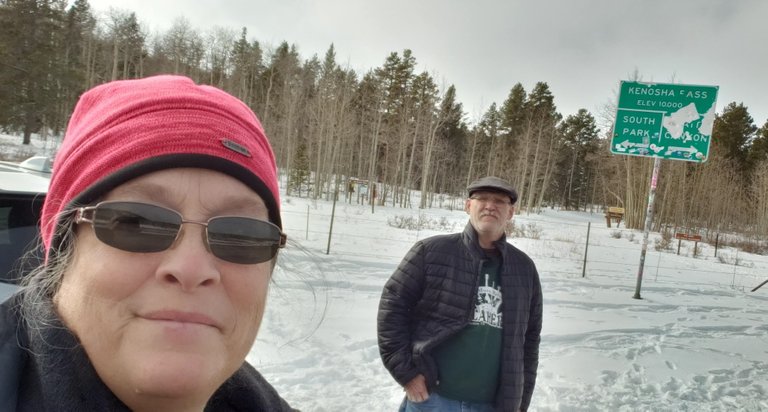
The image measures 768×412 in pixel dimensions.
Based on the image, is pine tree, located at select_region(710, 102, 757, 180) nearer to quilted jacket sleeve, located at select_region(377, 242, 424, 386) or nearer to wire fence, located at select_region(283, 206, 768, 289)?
wire fence, located at select_region(283, 206, 768, 289)

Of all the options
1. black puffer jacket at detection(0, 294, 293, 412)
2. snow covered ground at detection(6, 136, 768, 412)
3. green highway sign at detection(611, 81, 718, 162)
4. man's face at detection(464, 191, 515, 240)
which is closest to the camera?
black puffer jacket at detection(0, 294, 293, 412)

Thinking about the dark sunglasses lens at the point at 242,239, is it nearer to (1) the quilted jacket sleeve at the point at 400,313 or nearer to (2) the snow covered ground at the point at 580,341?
(2) the snow covered ground at the point at 580,341

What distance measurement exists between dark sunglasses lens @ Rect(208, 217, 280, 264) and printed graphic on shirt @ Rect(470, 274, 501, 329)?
1.84 metres

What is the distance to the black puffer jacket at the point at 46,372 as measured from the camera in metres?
0.63

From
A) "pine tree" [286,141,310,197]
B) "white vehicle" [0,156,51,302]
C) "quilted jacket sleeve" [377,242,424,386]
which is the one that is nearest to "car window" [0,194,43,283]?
"white vehicle" [0,156,51,302]

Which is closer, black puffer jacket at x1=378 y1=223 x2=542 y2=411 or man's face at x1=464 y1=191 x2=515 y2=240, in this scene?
black puffer jacket at x1=378 y1=223 x2=542 y2=411

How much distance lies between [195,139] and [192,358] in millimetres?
390

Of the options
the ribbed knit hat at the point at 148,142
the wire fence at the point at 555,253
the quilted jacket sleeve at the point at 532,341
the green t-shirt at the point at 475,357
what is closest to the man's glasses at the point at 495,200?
the quilted jacket sleeve at the point at 532,341

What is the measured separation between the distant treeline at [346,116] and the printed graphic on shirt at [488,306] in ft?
81.3

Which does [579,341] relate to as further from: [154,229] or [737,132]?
[737,132]

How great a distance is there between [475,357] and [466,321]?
208 millimetres

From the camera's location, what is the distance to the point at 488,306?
2477 mm

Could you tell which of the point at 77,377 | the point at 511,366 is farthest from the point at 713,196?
the point at 77,377

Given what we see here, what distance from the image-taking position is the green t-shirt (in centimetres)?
239
